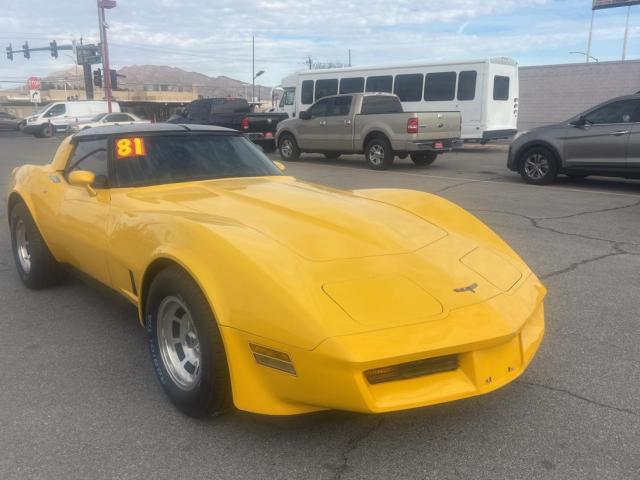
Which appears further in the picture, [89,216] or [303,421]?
[89,216]

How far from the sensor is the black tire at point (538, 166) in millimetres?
10453

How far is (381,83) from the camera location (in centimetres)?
1841

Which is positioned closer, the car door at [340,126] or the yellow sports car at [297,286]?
the yellow sports car at [297,286]

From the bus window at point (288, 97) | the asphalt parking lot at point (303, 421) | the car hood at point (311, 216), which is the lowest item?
the asphalt parking lot at point (303, 421)

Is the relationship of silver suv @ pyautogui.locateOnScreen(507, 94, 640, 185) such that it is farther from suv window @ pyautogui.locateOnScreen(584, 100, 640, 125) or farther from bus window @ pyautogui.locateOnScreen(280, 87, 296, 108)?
bus window @ pyautogui.locateOnScreen(280, 87, 296, 108)

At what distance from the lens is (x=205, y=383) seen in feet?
8.13

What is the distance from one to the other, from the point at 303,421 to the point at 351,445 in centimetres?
30

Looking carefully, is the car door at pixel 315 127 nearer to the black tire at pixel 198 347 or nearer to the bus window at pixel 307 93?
the bus window at pixel 307 93

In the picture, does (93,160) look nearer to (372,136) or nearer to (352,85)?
(372,136)

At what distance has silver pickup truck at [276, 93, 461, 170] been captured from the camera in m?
13.3

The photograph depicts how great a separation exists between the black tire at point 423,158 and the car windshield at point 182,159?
34.6 ft

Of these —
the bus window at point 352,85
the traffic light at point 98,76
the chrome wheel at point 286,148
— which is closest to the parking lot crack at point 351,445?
the chrome wheel at point 286,148

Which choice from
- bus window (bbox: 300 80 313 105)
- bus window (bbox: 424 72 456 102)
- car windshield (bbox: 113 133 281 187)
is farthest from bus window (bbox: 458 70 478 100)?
car windshield (bbox: 113 133 281 187)

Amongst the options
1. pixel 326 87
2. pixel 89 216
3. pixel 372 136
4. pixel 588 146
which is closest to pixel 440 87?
pixel 326 87
